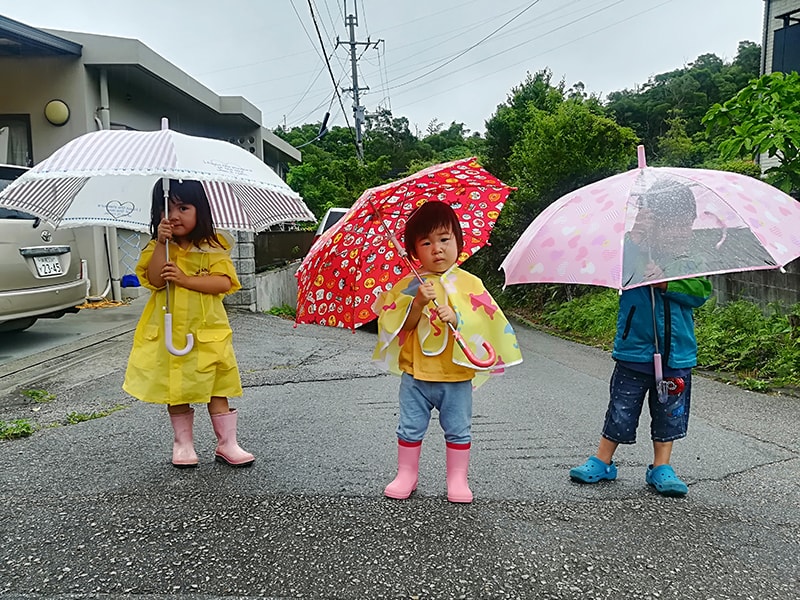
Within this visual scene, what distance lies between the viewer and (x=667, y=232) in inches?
106

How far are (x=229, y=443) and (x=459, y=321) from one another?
1422 millimetres

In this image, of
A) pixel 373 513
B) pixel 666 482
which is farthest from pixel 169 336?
pixel 666 482

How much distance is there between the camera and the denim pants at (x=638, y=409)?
124 inches

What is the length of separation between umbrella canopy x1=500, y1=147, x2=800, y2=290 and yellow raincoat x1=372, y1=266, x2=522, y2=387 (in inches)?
8.8

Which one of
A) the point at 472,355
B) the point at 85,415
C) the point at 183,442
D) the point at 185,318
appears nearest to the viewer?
the point at 472,355

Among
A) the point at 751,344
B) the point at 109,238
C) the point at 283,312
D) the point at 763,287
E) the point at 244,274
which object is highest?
the point at 109,238

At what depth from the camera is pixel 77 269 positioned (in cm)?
671

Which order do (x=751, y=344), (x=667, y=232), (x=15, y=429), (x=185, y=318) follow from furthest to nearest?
(x=751, y=344)
(x=15, y=429)
(x=185, y=318)
(x=667, y=232)

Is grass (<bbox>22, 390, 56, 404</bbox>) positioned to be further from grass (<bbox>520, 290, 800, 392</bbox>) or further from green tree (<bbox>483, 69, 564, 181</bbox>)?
green tree (<bbox>483, 69, 564, 181</bbox>)

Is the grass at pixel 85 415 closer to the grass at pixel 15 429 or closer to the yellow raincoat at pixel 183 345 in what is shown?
the grass at pixel 15 429

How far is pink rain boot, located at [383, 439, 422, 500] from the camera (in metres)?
3.04

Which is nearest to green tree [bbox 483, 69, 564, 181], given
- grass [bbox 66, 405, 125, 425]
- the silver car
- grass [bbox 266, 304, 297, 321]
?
grass [bbox 266, 304, 297, 321]

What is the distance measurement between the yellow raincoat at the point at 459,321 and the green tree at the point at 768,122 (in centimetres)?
420

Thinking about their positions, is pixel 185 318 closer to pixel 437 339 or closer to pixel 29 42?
pixel 437 339
